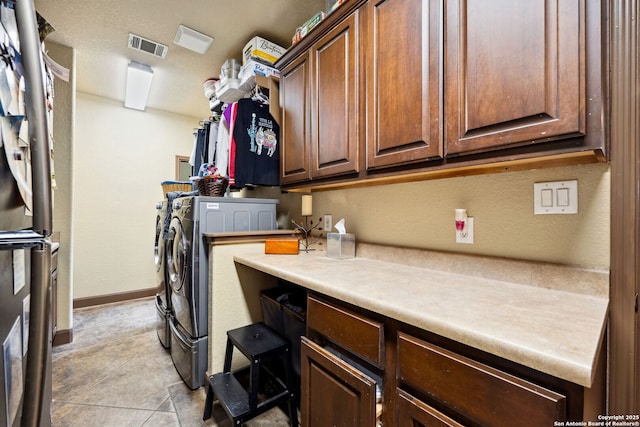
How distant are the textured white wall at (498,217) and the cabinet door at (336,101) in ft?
1.07

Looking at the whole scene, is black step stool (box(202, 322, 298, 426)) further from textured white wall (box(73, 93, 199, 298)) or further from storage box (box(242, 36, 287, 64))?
textured white wall (box(73, 93, 199, 298))

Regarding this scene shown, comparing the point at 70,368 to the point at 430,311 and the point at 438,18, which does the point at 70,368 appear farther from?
the point at 438,18

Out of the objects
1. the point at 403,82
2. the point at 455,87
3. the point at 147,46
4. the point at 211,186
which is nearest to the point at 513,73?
the point at 455,87

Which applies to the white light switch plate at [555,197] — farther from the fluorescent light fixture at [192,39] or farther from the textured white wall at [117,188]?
the textured white wall at [117,188]

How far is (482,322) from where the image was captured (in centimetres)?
70

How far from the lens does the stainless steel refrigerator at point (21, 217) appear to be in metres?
0.39

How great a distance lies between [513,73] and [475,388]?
0.92 meters

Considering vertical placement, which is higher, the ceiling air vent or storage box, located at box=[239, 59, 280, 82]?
the ceiling air vent

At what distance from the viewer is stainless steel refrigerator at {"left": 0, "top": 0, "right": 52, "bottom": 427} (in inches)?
15.4

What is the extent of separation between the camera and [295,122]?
6.06 feet

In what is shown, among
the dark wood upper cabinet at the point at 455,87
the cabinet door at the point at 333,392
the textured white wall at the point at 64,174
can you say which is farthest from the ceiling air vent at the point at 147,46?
the cabinet door at the point at 333,392

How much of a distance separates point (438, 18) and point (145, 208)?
412 centimetres

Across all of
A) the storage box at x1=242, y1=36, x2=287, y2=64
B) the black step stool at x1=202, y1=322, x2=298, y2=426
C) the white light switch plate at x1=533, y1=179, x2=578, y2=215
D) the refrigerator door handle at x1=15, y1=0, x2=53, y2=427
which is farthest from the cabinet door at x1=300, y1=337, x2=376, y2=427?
the storage box at x1=242, y1=36, x2=287, y2=64

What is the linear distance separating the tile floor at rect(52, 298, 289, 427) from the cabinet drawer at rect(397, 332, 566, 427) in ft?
4.01
